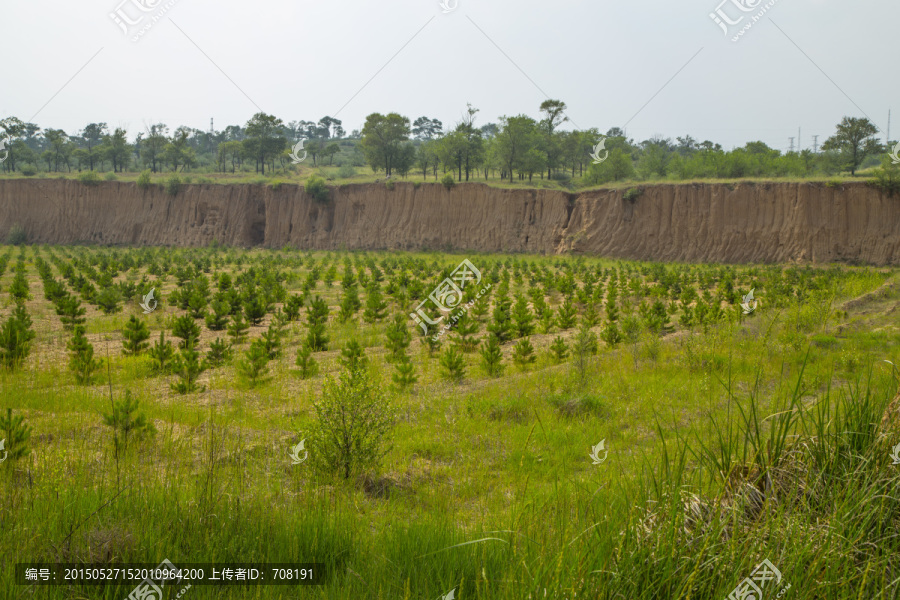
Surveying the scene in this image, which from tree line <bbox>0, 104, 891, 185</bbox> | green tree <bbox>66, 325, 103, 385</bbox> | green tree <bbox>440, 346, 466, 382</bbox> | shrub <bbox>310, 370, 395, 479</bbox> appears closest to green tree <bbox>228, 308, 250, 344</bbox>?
green tree <bbox>66, 325, 103, 385</bbox>

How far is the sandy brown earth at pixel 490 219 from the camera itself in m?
41.6

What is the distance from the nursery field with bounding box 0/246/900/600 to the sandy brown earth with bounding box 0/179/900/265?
90.8 ft

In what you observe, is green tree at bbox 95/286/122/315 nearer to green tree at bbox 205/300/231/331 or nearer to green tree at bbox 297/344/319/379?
green tree at bbox 205/300/231/331

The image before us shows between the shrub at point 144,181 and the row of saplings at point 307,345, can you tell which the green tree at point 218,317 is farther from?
the shrub at point 144,181

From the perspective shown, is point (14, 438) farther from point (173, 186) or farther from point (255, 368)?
point (173, 186)

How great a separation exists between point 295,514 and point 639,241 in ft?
153

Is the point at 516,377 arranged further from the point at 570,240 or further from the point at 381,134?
the point at 381,134

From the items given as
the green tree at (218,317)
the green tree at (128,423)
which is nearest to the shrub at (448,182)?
the green tree at (218,317)

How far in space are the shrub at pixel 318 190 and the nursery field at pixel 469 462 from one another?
40356 mm

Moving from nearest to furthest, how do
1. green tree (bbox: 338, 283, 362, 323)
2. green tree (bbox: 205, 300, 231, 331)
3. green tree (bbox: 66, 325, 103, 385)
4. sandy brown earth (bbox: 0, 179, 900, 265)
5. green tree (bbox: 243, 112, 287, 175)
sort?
green tree (bbox: 66, 325, 103, 385) < green tree (bbox: 205, 300, 231, 331) < green tree (bbox: 338, 283, 362, 323) < sandy brown earth (bbox: 0, 179, 900, 265) < green tree (bbox: 243, 112, 287, 175)

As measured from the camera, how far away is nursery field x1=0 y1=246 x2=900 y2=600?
3.28 meters

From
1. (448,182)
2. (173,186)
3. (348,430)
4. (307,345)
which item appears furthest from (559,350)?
(173,186)

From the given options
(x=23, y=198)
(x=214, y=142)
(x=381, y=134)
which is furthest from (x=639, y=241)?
(x=214, y=142)
